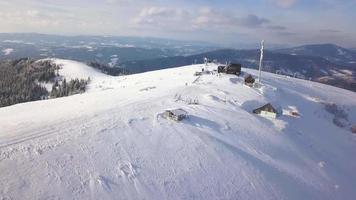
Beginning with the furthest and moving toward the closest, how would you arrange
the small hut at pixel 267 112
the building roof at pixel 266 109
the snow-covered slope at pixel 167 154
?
the building roof at pixel 266 109, the small hut at pixel 267 112, the snow-covered slope at pixel 167 154

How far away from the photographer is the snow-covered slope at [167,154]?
22.2 m

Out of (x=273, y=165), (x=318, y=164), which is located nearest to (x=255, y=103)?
(x=318, y=164)

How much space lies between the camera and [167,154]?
27.4 m

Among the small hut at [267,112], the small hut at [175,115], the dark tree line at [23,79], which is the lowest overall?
the dark tree line at [23,79]

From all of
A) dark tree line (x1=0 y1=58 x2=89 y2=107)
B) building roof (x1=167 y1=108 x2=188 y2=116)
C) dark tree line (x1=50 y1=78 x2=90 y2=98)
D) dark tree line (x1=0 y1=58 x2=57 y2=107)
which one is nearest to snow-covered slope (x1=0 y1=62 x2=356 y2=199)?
building roof (x1=167 y1=108 x2=188 y2=116)

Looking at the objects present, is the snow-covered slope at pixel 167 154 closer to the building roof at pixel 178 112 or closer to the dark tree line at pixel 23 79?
the building roof at pixel 178 112

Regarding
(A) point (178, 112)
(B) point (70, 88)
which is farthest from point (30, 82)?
(A) point (178, 112)

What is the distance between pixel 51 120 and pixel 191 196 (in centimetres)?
1562

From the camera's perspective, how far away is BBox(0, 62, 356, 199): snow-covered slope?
2217 cm

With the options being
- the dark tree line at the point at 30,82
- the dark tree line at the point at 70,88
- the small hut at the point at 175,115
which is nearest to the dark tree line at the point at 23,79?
the dark tree line at the point at 30,82

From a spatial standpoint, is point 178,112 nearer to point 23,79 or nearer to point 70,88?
point 70,88

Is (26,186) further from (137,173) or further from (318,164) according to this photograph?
(318,164)

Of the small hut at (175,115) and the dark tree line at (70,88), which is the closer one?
the small hut at (175,115)

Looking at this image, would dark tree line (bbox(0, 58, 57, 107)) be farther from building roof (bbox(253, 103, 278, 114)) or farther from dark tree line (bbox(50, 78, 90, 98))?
building roof (bbox(253, 103, 278, 114))
